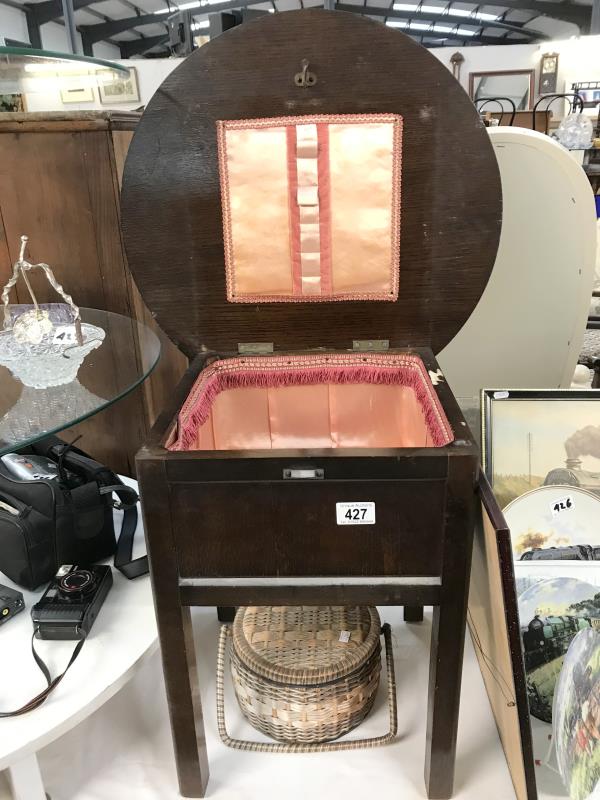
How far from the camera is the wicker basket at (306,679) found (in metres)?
0.94

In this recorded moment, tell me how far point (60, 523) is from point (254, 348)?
1.38 feet

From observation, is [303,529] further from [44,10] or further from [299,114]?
[44,10]

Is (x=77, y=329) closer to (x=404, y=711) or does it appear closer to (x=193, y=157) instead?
(x=193, y=157)

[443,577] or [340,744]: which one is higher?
[443,577]

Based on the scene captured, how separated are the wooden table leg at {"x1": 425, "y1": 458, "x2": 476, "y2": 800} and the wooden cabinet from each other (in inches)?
26.3

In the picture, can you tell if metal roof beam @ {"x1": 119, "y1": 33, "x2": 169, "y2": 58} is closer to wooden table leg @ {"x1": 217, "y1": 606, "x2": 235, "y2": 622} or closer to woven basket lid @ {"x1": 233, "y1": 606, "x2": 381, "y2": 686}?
wooden table leg @ {"x1": 217, "y1": 606, "x2": 235, "y2": 622}

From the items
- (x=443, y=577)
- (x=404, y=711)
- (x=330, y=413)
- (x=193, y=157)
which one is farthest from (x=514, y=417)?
(x=193, y=157)

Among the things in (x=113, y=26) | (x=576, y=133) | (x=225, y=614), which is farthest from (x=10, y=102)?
(x=113, y=26)

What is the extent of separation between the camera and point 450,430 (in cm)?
72

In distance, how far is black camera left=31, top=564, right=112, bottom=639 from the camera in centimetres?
91

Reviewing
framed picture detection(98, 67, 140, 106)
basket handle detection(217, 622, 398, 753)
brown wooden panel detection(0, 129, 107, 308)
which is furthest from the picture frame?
framed picture detection(98, 67, 140, 106)

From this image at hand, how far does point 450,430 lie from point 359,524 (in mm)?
155

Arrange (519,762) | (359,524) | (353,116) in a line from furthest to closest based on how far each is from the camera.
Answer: (353,116) < (519,762) < (359,524)

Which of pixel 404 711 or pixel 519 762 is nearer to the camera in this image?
pixel 519 762
